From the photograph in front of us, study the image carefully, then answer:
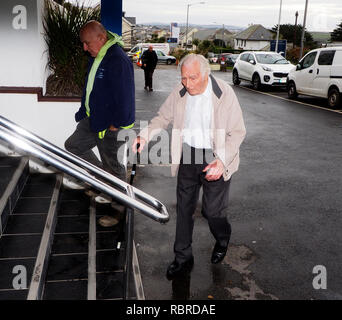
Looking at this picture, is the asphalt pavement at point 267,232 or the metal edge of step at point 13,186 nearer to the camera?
the asphalt pavement at point 267,232

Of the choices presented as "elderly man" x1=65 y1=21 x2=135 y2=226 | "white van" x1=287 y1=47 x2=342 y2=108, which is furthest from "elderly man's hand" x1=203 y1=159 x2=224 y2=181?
"white van" x1=287 y1=47 x2=342 y2=108

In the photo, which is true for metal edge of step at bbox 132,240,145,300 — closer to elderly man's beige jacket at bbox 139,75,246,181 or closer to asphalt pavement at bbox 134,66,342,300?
asphalt pavement at bbox 134,66,342,300

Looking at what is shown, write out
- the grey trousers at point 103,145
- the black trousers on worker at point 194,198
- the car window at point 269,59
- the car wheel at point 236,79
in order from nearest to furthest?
the black trousers on worker at point 194,198
the grey trousers at point 103,145
the car window at point 269,59
the car wheel at point 236,79

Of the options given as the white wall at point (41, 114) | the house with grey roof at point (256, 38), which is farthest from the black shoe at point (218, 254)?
the house with grey roof at point (256, 38)

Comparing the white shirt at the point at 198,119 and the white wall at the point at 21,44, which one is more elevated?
the white wall at the point at 21,44

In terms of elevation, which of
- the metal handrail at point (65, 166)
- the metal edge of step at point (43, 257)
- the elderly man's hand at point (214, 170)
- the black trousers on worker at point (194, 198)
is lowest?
the metal edge of step at point (43, 257)

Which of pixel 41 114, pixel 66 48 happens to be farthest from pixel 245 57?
pixel 41 114

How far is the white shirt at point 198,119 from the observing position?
3.30 m

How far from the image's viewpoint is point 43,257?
350 cm

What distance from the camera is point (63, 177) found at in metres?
5.51

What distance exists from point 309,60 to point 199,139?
506 inches

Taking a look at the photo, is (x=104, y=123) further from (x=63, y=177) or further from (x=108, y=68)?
(x=63, y=177)

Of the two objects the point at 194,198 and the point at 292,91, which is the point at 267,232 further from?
the point at 292,91

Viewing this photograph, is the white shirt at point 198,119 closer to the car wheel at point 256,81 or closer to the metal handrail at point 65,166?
the metal handrail at point 65,166
